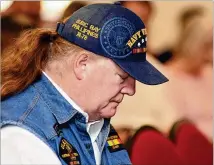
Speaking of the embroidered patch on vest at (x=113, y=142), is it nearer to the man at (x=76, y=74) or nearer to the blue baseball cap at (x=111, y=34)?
the man at (x=76, y=74)

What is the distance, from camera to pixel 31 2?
6.72ft

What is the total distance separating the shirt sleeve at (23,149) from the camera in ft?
3.22

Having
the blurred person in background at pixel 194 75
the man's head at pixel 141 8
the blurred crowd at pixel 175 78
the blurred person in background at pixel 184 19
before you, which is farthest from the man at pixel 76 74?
the blurred person in background at pixel 184 19

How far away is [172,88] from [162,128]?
35cm

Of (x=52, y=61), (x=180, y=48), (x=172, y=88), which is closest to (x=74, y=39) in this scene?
(x=52, y=61)

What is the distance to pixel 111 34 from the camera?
1.11m

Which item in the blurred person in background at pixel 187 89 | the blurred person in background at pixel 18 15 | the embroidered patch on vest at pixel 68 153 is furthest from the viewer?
the blurred person in background at pixel 187 89

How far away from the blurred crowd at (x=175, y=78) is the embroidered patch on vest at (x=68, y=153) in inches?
21.5

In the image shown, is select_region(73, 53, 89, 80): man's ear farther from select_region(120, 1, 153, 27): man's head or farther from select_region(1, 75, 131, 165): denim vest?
select_region(120, 1, 153, 27): man's head

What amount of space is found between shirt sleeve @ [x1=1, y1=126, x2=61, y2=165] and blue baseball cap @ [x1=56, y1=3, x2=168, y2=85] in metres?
0.23

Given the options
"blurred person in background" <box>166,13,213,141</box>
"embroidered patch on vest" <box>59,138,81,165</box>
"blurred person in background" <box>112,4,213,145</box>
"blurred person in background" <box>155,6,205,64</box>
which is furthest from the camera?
"blurred person in background" <box>155,6,205,64</box>

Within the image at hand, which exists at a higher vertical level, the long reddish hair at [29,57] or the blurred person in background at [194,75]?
the long reddish hair at [29,57]

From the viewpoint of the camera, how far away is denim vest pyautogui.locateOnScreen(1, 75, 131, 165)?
3.47 feet

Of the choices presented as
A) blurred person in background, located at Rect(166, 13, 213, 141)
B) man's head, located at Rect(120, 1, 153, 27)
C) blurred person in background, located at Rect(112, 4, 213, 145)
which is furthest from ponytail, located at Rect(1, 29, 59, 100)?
blurred person in background, located at Rect(166, 13, 213, 141)
